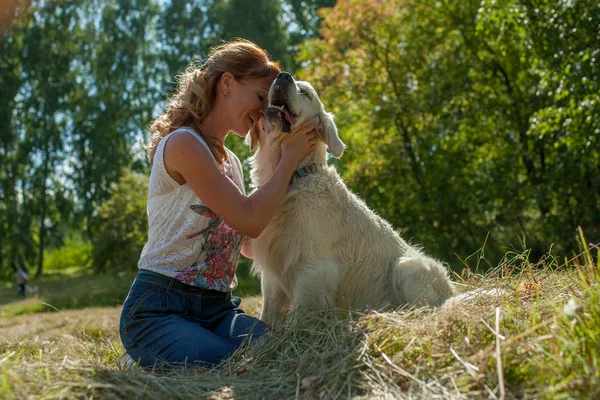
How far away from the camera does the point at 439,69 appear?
33.3ft

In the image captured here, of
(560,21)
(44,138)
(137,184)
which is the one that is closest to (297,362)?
(560,21)

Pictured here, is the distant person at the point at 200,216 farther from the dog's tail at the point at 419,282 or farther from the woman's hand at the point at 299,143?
the dog's tail at the point at 419,282

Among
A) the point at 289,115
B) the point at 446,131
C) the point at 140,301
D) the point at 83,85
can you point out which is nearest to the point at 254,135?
the point at 289,115

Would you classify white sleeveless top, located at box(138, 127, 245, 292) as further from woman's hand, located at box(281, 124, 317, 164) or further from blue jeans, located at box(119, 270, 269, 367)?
woman's hand, located at box(281, 124, 317, 164)

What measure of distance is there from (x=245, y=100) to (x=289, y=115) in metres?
0.31

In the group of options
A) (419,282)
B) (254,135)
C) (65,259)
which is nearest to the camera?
(419,282)

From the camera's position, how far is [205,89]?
3.50 m

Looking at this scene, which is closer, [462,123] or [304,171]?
[304,171]

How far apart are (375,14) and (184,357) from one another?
8.73m

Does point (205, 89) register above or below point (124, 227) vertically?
above

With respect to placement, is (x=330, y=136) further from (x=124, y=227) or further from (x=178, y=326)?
(x=124, y=227)

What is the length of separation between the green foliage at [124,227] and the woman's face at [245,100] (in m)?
11.9

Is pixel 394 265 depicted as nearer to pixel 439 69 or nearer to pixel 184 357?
pixel 184 357

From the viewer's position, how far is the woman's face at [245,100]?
3.54 m
